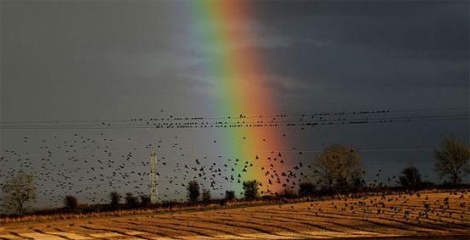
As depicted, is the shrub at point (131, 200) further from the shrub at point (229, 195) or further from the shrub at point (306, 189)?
the shrub at point (306, 189)

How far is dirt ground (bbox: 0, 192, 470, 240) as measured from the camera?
197ft

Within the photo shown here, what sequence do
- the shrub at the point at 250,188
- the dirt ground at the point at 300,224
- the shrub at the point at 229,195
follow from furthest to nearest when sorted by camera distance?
the shrub at the point at 250,188, the shrub at the point at 229,195, the dirt ground at the point at 300,224

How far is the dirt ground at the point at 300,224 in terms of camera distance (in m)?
60.1

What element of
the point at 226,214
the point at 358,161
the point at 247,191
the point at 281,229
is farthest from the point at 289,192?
the point at 281,229

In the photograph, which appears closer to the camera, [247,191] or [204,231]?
[204,231]

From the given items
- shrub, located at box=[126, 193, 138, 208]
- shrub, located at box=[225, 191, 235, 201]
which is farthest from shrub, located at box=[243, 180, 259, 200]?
shrub, located at box=[126, 193, 138, 208]

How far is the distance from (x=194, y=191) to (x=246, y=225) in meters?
48.4

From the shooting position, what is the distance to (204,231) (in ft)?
209

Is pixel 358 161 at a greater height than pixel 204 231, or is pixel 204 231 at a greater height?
pixel 358 161

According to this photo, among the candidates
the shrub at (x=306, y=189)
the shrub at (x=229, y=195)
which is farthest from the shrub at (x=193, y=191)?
the shrub at (x=306, y=189)

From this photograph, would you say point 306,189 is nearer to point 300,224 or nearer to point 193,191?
point 193,191

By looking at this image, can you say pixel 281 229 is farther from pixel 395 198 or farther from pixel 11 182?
pixel 11 182

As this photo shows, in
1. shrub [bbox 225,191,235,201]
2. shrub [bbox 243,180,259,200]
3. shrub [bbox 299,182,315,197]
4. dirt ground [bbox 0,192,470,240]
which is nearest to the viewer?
dirt ground [bbox 0,192,470,240]

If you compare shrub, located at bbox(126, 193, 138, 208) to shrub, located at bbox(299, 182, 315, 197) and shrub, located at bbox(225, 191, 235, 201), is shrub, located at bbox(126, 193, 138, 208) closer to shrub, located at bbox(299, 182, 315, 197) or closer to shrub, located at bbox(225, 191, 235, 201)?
shrub, located at bbox(225, 191, 235, 201)
